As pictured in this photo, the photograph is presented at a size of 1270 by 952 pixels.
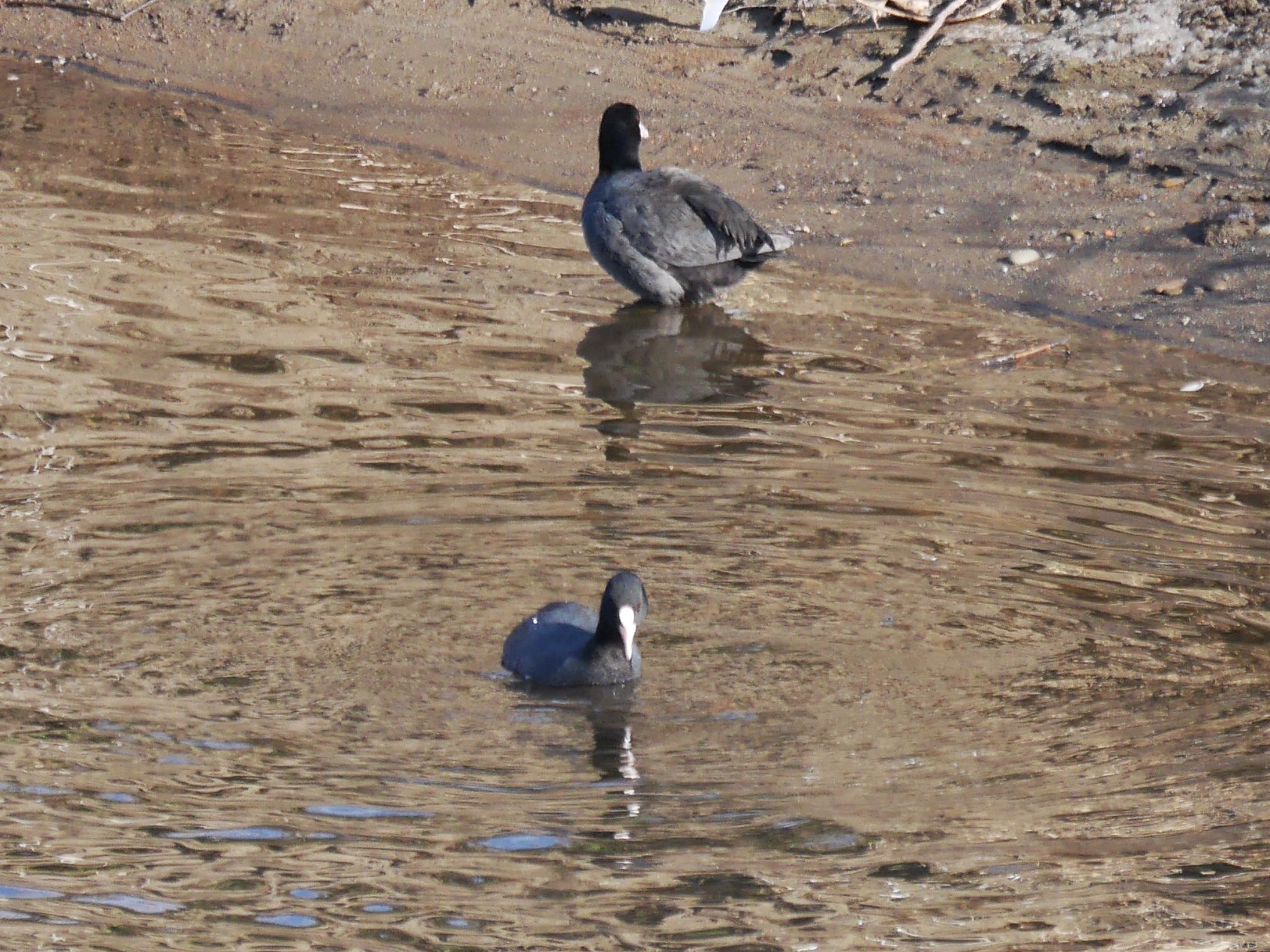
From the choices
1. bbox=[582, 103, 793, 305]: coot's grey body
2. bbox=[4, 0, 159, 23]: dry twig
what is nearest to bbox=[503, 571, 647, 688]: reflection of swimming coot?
bbox=[582, 103, 793, 305]: coot's grey body

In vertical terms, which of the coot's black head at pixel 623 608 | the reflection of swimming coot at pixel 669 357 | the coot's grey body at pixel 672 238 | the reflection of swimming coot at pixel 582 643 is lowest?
the reflection of swimming coot at pixel 582 643

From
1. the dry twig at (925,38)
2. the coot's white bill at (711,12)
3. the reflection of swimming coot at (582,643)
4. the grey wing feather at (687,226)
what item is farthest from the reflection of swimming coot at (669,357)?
the coot's white bill at (711,12)

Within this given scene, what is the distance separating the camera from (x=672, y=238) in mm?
9961

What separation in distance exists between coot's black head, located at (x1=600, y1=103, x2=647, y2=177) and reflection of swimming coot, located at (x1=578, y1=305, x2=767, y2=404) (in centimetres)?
91

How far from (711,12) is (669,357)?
14.9ft

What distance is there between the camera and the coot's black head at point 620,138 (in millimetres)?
10453

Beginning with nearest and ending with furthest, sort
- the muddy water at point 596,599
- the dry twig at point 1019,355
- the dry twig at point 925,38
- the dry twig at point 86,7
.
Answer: the muddy water at point 596,599 → the dry twig at point 1019,355 → the dry twig at point 925,38 → the dry twig at point 86,7

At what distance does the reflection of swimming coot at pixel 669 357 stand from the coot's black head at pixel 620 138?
36.0 inches

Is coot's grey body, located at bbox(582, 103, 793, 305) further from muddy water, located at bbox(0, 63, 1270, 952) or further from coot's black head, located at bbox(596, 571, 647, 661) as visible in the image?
coot's black head, located at bbox(596, 571, 647, 661)

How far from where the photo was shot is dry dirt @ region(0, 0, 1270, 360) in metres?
10.5

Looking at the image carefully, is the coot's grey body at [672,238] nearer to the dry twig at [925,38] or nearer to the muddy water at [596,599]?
the muddy water at [596,599]

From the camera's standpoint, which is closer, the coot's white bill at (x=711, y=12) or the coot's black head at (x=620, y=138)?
the coot's black head at (x=620, y=138)

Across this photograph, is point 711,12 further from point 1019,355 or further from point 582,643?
point 582,643

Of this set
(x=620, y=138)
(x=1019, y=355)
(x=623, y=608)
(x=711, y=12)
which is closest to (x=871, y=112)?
(x=711, y=12)
